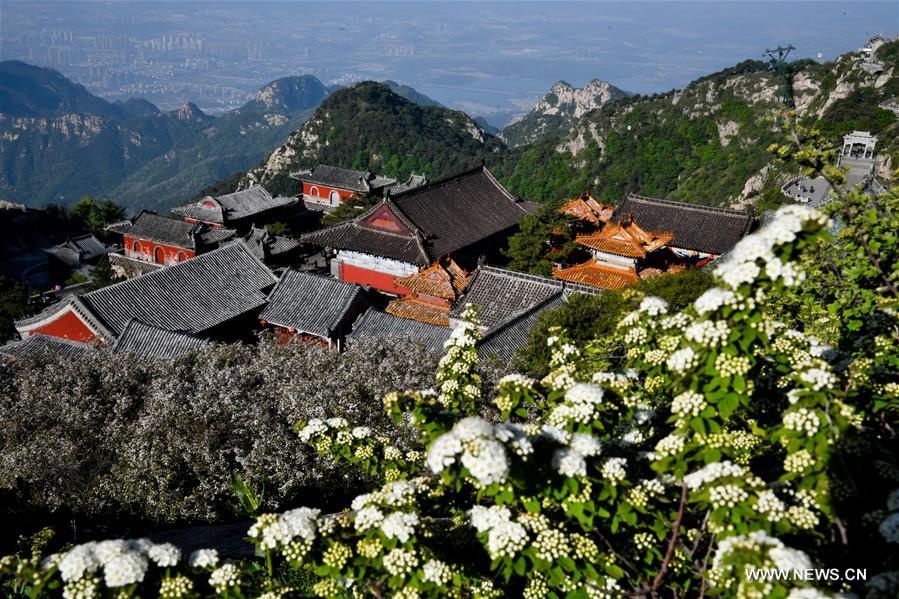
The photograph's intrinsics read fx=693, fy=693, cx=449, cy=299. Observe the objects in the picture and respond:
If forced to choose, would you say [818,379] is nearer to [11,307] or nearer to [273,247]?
[11,307]

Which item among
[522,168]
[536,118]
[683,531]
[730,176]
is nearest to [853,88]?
[730,176]

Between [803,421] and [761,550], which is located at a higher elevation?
[803,421]

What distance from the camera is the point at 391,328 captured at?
75.5 ft

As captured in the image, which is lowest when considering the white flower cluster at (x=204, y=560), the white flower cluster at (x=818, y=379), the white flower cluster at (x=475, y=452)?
the white flower cluster at (x=204, y=560)

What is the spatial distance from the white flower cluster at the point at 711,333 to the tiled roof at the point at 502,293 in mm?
16963

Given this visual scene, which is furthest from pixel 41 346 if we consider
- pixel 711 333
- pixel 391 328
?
pixel 711 333

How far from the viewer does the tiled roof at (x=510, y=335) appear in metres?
19.9

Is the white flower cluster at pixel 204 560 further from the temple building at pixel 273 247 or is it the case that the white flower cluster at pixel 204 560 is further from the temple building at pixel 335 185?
the temple building at pixel 335 185

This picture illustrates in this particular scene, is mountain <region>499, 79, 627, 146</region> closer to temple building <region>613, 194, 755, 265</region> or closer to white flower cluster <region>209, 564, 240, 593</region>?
temple building <region>613, 194, 755, 265</region>

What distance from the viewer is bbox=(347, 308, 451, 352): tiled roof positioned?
845 inches

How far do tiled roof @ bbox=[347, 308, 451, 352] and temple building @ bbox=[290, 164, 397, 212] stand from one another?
116ft

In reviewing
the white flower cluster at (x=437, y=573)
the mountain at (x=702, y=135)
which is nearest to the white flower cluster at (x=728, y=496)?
the white flower cluster at (x=437, y=573)

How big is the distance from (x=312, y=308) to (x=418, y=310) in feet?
12.6

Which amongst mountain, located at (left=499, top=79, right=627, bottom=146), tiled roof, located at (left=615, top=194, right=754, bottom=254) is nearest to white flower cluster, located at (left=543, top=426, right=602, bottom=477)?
tiled roof, located at (left=615, top=194, right=754, bottom=254)
